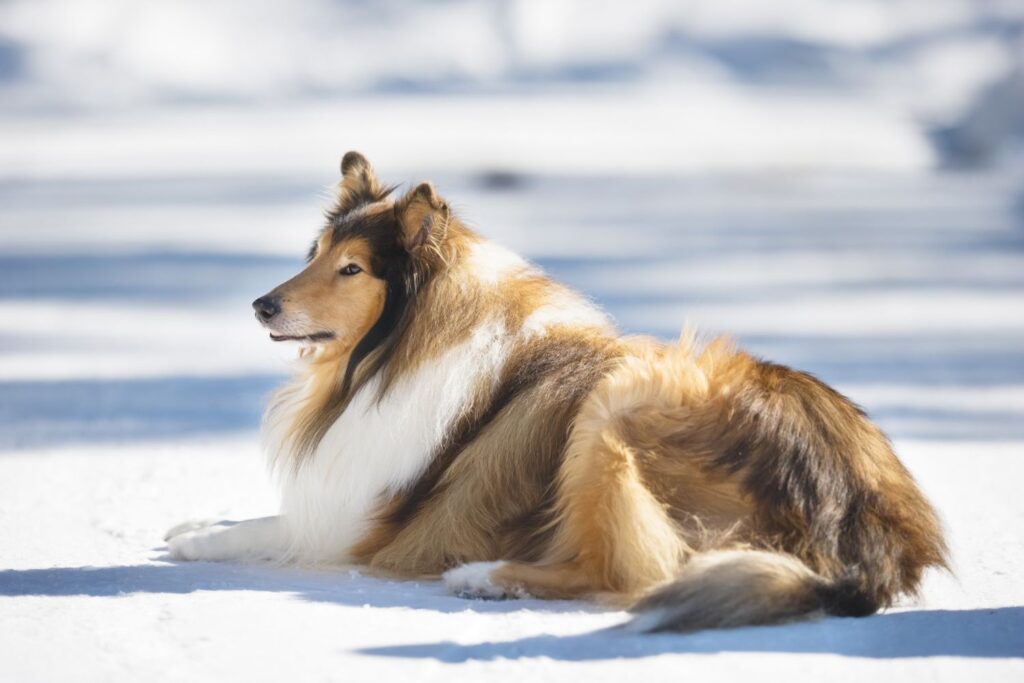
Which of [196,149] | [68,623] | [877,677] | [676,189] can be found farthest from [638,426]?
[196,149]

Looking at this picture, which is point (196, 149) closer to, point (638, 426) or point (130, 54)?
point (130, 54)

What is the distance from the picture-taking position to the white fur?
4.97 meters

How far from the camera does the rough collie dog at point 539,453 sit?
414 cm

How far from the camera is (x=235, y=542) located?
16.2 feet

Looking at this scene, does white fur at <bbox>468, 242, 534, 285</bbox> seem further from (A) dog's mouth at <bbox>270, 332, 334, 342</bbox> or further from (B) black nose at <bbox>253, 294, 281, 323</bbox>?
(B) black nose at <bbox>253, 294, 281, 323</bbox>

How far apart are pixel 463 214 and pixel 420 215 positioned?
1.40 metres

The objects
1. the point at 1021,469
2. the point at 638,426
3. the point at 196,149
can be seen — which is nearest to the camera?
the point at 638,426

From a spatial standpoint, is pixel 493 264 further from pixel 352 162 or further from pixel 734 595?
pixel 734 595

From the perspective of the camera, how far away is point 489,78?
1988cm

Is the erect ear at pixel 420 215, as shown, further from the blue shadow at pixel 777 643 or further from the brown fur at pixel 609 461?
the blue shadow at pixel 777 643

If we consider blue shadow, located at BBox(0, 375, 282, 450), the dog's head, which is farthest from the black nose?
blue shadow, located at BBox(0, 375, 282, 450)

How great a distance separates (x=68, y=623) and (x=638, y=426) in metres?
1.73

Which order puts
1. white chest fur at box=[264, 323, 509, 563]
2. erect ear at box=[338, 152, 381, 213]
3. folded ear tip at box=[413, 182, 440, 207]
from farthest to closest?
erect ear at box=[338, 152, 381, 213], white chest fur at box=[264, 323, 509, 563], folded ear tip at box=[413, 182, 440, 207]

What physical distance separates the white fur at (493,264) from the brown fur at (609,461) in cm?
3
